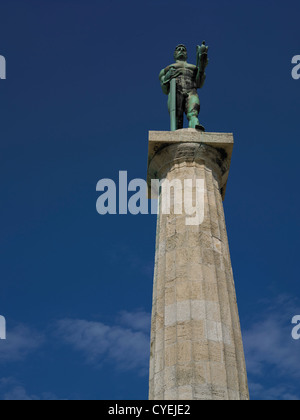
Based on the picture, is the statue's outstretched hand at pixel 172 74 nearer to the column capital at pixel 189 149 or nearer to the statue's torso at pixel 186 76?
the statue's torso at pixel 186 76

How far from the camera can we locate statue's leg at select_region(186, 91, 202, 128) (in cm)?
1742

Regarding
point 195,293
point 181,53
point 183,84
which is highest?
point 181,53

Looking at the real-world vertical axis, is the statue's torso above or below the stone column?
above

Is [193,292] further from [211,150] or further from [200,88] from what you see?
[200,88]

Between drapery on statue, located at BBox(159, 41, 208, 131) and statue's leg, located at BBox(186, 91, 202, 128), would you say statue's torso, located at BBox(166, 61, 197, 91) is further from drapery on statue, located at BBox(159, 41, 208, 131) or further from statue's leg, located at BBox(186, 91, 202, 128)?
statue's leg, located at BBox(186, 91, 202, 128)

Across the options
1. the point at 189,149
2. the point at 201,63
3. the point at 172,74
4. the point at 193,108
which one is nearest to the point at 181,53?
the point at 172,74

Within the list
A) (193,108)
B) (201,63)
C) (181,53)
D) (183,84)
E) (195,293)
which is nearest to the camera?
(195,293)

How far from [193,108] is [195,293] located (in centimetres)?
797

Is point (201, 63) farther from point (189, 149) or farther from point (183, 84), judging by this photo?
point (189, 149)

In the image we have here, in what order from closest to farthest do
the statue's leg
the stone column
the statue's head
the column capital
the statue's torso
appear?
1. the stone column
2. the column capital
3. the statue's leg
4. the statue's torso
5. the statue's head

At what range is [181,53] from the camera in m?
19.2

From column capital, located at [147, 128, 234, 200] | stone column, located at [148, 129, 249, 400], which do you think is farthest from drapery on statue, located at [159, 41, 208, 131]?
stone column, located at [148, 129, 249, 400]

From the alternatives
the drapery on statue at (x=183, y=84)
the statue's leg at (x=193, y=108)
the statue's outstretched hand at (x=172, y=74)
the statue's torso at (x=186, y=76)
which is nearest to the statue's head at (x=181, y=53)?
the drapery on statue at (x=183, y=84)

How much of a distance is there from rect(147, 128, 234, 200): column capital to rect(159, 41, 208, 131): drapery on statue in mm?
1783
